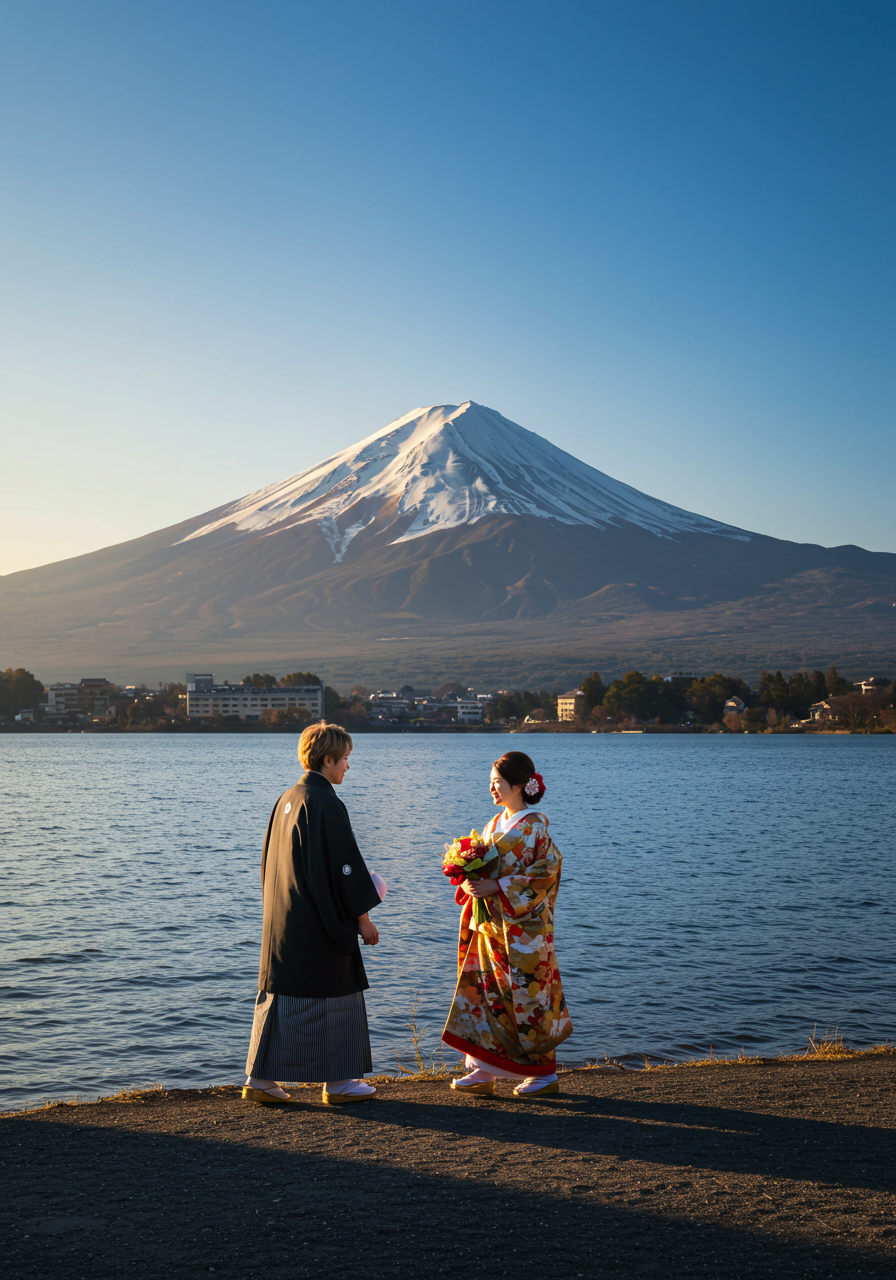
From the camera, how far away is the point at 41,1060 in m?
10.3

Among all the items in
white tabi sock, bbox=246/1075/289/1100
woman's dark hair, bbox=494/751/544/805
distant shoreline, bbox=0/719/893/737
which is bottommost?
distant shoreline, bbox=0/719/893/737

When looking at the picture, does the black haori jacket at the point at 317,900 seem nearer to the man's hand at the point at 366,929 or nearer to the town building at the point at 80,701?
the man's hand at the point at 366,929

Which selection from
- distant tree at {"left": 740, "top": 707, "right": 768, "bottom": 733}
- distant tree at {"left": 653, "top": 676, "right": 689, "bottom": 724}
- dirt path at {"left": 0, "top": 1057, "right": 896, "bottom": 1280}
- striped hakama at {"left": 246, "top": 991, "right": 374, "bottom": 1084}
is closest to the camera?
dirt path at {"left": 0, "top": 1057, "right": 896, "bottom": 1280}

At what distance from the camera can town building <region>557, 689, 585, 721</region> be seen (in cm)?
16638

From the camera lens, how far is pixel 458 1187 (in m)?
4.67

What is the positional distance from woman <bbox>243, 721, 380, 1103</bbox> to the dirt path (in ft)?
1.09

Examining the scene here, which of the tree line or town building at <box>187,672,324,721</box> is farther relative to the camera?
town building at <box>187,672,324,721</box>

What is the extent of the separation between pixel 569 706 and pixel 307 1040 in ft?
551

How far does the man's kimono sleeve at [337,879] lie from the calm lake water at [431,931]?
15.1 feet

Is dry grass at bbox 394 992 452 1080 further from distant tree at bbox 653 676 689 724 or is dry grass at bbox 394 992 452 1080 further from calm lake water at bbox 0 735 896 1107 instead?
distant tree at bbox 653 676 689 724

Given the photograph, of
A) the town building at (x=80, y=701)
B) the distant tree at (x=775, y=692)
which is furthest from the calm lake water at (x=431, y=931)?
the town building at (x=80, y=701)

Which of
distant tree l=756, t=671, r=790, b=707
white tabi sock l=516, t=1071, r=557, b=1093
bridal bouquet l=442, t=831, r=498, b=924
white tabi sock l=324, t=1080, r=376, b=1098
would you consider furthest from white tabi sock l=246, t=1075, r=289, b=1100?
distant tree l=756, t=671, r=790, b=707

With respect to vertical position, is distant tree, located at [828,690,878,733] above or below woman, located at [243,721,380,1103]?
below

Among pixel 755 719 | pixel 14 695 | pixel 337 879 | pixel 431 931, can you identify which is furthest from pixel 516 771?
pixel 14 695
